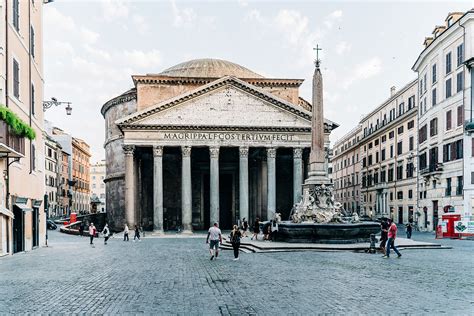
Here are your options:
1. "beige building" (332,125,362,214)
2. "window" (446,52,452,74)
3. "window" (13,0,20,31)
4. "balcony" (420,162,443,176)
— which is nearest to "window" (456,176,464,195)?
A: "balcony" (420,162,443,176)

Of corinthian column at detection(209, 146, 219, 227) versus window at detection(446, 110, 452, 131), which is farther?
corinthian column at detection(209, 146, 219, 227)

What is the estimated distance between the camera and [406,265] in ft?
52.0

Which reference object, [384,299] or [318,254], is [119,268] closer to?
[318,254]

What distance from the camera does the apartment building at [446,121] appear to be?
34250 millimetres

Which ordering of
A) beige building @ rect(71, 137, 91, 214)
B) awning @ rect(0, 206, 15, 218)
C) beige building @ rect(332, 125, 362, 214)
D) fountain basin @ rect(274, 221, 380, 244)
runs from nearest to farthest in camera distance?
1. awning @ rect(0, 206, 15, 218)
2. fountain basin @ rect(274, 221, 380, 244)
3. beige building @ rect(332, 125, 362, 214)
4. beige building @ rect(71, 137, 91, 214)

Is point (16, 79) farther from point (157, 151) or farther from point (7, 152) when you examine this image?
point (157, 151)

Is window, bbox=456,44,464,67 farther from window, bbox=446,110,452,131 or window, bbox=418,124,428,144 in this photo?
window, bbox=418,124,428,144

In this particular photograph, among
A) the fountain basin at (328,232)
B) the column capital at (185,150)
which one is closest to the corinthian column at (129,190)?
the column capital at (185,150)

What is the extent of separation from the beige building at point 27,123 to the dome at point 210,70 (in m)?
27.4

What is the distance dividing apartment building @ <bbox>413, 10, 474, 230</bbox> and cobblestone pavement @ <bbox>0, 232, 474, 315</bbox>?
18154 millimetres

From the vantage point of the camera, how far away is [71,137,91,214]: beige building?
284 feet

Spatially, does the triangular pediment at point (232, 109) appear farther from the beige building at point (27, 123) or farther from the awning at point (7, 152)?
the awning at point (7, 152)

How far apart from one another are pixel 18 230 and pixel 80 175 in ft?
236

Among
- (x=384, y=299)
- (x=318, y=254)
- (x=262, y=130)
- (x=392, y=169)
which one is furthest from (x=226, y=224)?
(x=384, y=299)
